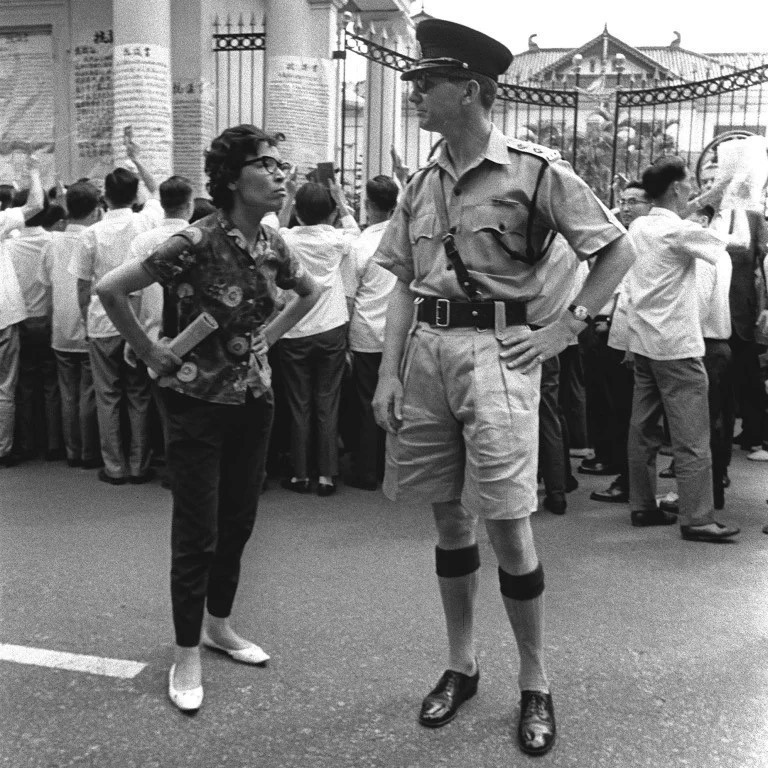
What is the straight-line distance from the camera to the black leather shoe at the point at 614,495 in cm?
629

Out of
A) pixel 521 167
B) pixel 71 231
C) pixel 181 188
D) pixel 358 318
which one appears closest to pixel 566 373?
pixel 358 318

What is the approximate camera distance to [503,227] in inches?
119

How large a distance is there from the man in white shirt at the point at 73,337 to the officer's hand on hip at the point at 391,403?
411 centimetres

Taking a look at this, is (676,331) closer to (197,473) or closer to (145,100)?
(197,473)

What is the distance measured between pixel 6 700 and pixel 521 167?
7.80 ft

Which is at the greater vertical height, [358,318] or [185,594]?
[358,318]

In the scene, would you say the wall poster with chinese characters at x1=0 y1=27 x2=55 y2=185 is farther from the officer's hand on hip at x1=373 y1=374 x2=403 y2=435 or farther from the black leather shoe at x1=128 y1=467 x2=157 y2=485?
the officer's hand on hip at x1=373 y1=374 x2=403 y2=435

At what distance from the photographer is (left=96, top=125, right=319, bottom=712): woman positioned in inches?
130

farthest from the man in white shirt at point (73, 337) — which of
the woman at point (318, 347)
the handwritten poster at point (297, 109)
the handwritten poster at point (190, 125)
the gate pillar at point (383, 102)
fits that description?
the gate pillar at point (383, 102)

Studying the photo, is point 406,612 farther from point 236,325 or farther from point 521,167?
point 521,167

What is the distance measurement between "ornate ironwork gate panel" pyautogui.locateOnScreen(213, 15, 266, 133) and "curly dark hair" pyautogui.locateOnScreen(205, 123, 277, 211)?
8.81 m

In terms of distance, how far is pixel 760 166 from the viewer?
572 centimetres

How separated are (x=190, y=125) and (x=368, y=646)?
9.13 metres

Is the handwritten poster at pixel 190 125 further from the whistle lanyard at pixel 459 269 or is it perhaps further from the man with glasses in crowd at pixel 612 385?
the whistle lanyard at pixel 459 269
